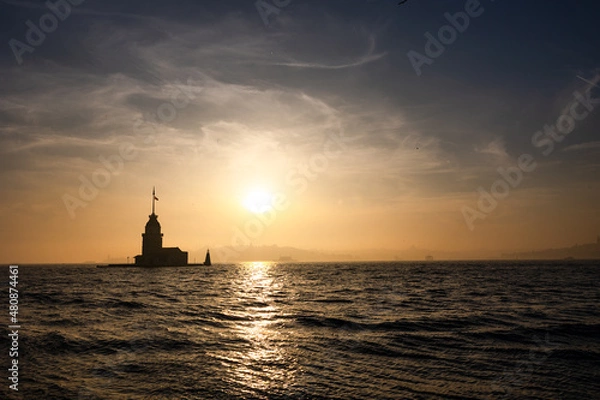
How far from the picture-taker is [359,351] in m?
18.9

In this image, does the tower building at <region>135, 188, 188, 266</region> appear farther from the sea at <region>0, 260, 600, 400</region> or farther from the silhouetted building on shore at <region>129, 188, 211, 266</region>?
the sea at <region>0, 260, 600, 400</region>

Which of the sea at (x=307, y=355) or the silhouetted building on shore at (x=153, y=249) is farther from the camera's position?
the silhouetted building on shore at (x=153, y=249)

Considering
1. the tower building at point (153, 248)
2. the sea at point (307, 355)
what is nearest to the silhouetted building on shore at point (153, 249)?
the tower building at point (153, 248)

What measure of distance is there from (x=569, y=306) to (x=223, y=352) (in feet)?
105

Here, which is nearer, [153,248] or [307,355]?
[307,355]

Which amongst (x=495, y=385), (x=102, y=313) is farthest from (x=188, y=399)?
(x=102, y=313)

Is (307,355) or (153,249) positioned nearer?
(307,355)

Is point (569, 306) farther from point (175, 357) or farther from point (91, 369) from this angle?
point (91, 369)

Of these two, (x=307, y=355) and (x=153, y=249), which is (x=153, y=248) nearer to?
(x=153, y=249)

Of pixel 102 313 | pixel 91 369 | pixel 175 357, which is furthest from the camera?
pixel 102 313

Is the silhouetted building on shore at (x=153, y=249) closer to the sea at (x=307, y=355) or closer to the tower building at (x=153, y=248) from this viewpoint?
the tower building at (x=153, y=248)

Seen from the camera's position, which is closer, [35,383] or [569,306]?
[35,383]

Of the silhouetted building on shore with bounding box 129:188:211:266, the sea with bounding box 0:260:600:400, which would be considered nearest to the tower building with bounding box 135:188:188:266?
the silhouetted building on shore with bounding box 129:188:211:266

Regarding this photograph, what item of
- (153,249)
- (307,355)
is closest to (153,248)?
(153,249)
